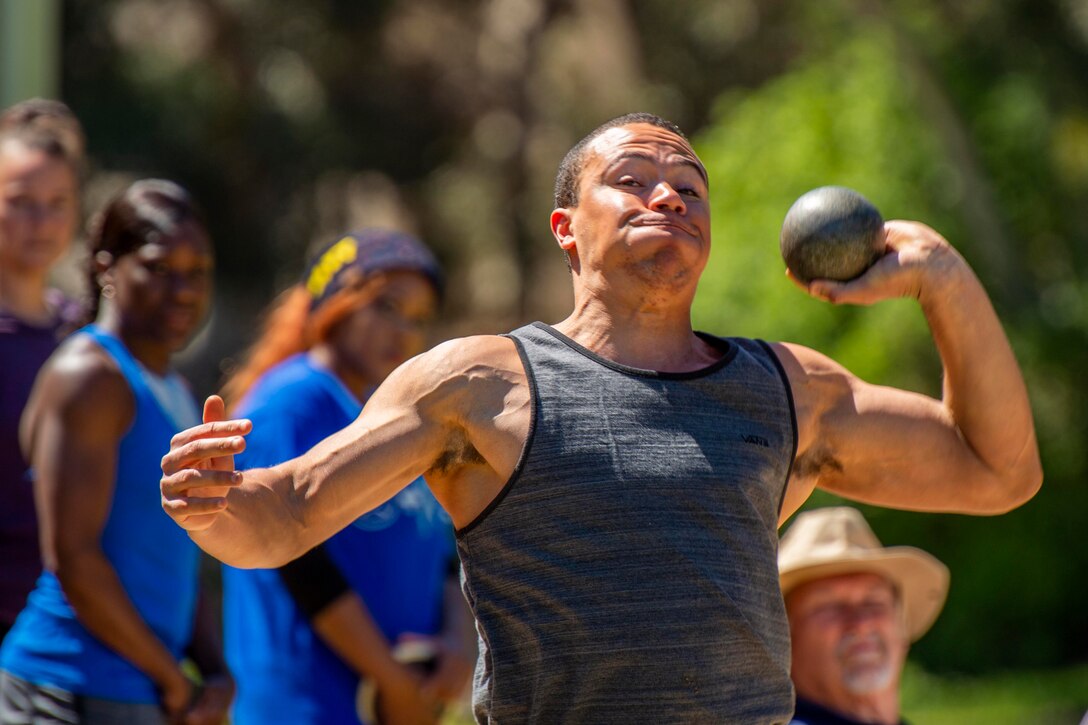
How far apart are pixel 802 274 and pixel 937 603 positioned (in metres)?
2.13

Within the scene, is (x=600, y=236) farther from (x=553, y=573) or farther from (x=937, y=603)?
(x=937, y=603)

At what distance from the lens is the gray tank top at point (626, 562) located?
Result: 2668 mm

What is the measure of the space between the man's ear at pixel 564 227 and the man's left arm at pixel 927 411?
488 millimetres

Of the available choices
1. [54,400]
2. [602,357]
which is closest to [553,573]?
[602,357]

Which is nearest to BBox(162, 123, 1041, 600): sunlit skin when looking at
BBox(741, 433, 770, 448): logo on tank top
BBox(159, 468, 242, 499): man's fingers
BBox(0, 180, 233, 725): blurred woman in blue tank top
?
BBox(159, 468, 242, 499): man's fingers

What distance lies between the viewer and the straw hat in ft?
14.4

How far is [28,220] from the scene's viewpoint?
4.58 metres

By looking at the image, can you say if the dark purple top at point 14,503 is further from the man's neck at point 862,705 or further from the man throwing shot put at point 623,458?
the man's neck at point 862,705

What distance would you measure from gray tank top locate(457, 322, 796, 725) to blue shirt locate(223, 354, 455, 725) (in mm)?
→ 1692

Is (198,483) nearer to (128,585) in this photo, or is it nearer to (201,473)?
(201,473)

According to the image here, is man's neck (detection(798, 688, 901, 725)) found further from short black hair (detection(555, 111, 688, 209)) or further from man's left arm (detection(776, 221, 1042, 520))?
short black hair (detection(555, 111, 688, 209))

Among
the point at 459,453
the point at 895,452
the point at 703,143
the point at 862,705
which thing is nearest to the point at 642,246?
the point at 459,453

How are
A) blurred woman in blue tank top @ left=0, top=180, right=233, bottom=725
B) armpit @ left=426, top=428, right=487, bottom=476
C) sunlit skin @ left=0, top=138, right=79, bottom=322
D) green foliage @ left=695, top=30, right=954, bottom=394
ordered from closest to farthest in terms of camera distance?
1. armpit @ left=426, top=428, right=487, bottom=476
2. blurred woman in blue tank top @ left=0, top=180, right=233, bottom=725
3. sunlit skin @ left=0, top=138, right=79, bottom=322
4. green foliage @ left=695, top=30, right=954, bottom=394

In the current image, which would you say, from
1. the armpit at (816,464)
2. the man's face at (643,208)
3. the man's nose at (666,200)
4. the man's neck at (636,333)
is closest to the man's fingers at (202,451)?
the man's neck at (636,333)
